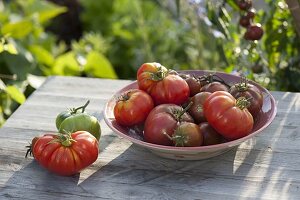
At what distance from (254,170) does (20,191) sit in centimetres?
57

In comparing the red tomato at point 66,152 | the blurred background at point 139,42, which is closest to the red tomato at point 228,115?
the red tomato at point 66,152

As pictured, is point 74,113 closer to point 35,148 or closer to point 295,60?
point 35,148

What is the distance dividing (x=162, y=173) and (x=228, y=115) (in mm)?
232

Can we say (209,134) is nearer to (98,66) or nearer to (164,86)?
(164,86)

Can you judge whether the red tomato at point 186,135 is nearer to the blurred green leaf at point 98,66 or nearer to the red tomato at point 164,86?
the red tomato at point 164,86

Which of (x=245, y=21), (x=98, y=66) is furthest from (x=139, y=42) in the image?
(x=245, y=21)

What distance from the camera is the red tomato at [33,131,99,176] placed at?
123 cm

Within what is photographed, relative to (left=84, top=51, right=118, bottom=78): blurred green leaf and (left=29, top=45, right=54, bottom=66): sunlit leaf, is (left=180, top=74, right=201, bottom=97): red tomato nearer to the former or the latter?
(left=84, top=51, right=118, bottom=78): blurred green leaf

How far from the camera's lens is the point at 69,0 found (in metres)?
3.79

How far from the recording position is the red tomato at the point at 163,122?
1238mm

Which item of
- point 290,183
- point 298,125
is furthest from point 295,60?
point 290,183

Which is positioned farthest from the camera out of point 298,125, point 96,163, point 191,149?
point 298,125

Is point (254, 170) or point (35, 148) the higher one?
point (35, 148)

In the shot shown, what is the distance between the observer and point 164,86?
1322mm
